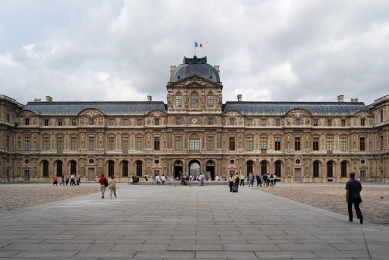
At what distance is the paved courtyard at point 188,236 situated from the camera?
10.1 meters

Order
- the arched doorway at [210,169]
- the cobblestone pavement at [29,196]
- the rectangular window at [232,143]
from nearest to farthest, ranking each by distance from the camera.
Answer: the cobblestone pavement at [29,196]
the arched doorway at [210,169]
the rectangular window at [232,143]

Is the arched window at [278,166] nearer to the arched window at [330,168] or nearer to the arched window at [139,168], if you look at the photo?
the arched window at [330,168]

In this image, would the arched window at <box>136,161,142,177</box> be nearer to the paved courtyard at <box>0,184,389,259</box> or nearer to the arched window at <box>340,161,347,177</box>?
the arched window at <box>340,161,347,177</box>

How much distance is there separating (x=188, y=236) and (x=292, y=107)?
63.7 meters

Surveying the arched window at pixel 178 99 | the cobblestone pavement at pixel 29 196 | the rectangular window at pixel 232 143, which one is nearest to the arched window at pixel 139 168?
the arched window at pixel 178 99

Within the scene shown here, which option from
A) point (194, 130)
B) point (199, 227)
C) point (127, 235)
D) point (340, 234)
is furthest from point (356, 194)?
point (194, 130)

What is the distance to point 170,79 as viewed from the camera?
74.0m

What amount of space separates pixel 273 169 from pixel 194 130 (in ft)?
49.1

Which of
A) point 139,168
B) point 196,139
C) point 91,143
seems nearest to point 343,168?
point 196,139

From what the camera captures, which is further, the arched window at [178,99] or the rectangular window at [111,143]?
the rectangular window at [111,143]

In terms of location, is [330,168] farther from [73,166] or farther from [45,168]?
[45,168]

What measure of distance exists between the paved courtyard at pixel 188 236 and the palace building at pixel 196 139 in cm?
5245

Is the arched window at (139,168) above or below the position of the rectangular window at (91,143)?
below

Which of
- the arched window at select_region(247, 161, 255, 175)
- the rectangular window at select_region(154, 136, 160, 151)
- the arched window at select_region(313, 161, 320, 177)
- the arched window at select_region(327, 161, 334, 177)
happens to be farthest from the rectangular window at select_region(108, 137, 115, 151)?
the arched window at select_region(327, 161, 334, 177)
